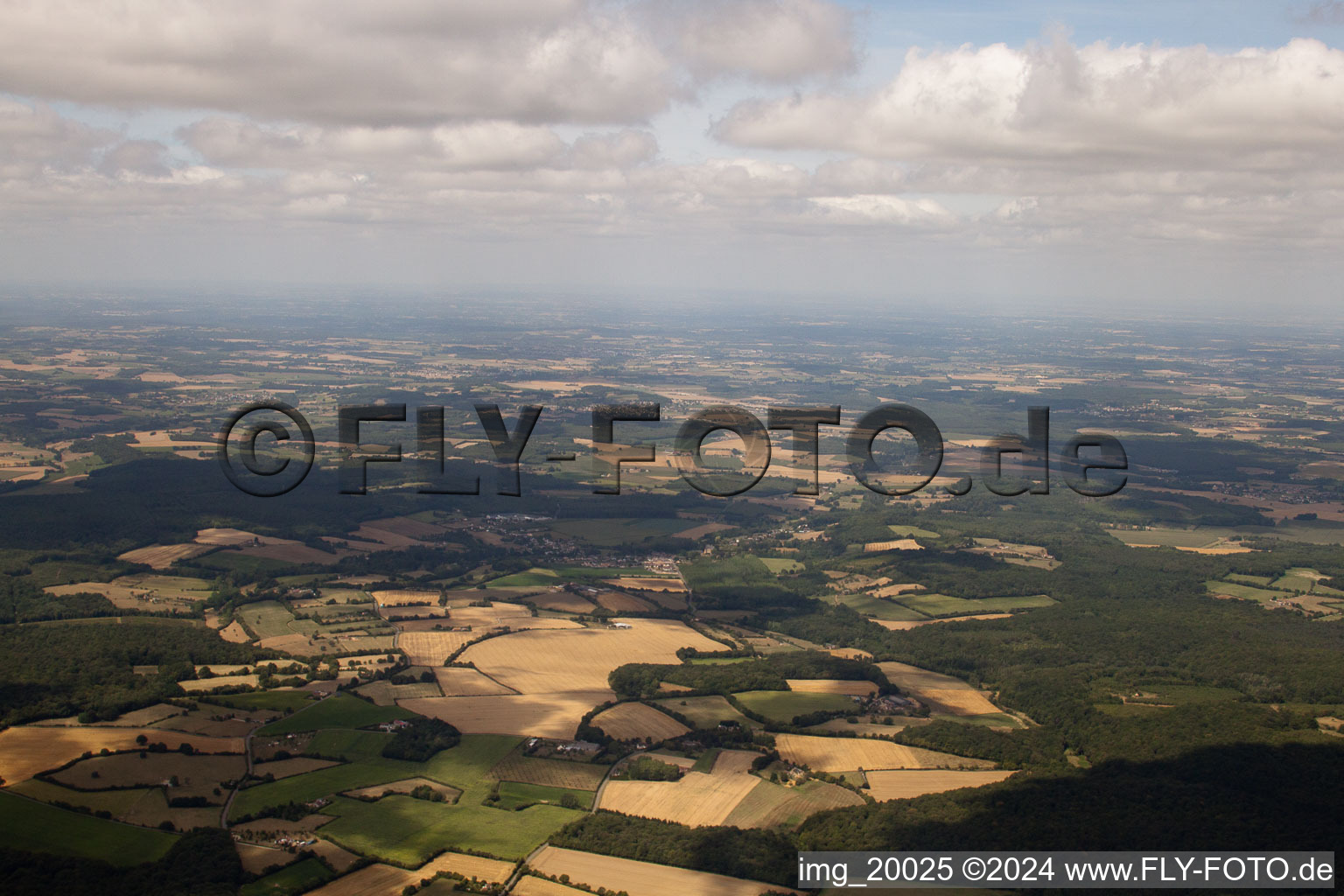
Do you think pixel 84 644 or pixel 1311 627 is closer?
pixel 84 644

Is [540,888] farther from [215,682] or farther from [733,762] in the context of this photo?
[215,682]

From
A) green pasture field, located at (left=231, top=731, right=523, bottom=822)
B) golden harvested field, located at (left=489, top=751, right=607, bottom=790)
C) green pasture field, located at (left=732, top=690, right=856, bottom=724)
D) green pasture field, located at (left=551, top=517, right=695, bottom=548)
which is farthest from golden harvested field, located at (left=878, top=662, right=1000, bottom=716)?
green pasture field, located at (left=551, top=517, right=695, bottom=548)

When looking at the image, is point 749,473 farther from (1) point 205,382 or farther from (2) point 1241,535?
(1) point 205,382

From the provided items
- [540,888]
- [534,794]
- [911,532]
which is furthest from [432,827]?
[911,532]

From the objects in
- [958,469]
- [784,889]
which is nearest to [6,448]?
[958,469]

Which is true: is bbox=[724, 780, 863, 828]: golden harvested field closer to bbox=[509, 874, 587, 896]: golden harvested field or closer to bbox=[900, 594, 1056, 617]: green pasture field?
bbox=[509, 874, 587, 896]: golden harvested field

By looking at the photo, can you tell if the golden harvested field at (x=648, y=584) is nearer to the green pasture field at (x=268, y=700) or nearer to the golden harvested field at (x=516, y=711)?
the golden harvested field at (x=516, y=711)

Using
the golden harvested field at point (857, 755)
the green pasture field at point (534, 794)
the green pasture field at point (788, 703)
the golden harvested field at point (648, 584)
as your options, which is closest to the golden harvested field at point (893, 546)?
the golden harvested field at point (648, 584)

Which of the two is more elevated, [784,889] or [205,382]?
[205,382]
